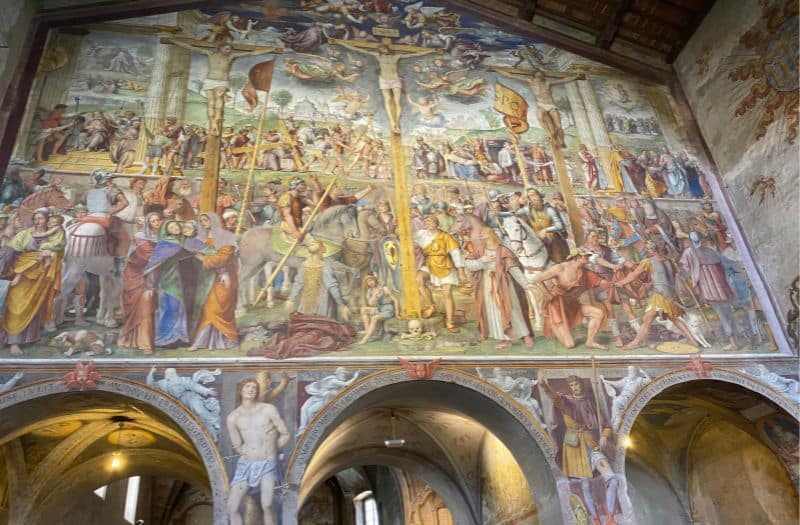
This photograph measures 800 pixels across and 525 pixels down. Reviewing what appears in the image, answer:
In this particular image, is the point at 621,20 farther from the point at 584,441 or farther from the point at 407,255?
the point at 584,441

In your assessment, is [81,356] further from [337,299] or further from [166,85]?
[166,85]

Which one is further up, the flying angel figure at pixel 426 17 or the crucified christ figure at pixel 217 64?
the flying angel figure at pixel 426 17

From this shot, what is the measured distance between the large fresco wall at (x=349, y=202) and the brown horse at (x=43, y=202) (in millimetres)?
38

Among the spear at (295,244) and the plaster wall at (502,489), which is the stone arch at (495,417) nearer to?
the spear at (295,244)

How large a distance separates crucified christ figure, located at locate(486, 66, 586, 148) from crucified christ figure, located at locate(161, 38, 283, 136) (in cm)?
492

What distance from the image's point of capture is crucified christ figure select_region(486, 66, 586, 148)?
12727 millimetres

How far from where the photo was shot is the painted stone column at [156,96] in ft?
35.5

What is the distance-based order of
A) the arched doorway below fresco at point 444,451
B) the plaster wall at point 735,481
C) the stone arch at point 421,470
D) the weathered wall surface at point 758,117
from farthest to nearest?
the stone arch at point 421,470, the plaster wall at point 735,481, the weathered wall surface at point 758,117, the arched doorway below fresco at point 444,451

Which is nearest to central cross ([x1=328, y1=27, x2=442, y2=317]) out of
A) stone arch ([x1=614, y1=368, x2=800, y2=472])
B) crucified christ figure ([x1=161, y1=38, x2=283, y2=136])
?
crucified christ figure ([x1=161, y1=38, x2=283, y2=136])

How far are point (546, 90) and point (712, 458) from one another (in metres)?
8.06

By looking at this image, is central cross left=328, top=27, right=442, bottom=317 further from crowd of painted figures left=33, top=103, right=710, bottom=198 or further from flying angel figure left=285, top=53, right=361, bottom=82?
flying angel figure left=285, top=53, right=361, bottom=82

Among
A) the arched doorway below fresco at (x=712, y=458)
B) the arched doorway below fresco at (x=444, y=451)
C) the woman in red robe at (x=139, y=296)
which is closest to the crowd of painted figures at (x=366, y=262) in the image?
the woman in red robe at (x=139, y=296)

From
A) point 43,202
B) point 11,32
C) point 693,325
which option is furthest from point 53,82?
point 693,325

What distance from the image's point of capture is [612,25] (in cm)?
1388
